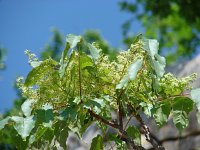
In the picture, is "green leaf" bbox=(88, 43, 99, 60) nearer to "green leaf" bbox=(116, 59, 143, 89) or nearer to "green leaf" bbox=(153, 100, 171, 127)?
"green leaf" bbox=(116, 59, 143, 89)

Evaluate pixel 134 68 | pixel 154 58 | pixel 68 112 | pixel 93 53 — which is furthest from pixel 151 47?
pixel 68 112

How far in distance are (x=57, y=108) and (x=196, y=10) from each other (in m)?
9.80

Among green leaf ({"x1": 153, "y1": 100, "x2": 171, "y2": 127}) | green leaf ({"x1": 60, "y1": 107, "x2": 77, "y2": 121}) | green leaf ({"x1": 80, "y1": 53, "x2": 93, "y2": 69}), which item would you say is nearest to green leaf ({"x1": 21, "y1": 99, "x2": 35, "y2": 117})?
green leaf ({"x1": 60, "y1": 107, "x2": 77, "y2": 121})

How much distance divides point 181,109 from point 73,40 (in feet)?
2.04

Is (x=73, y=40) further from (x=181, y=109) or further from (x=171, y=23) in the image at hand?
(x=171, y=23)

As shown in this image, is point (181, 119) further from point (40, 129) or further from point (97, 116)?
point (40, 129)

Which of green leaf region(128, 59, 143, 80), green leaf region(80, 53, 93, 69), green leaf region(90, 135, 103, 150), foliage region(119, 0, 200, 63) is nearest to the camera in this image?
Result: green leaf region(128, 59, 143, 80)

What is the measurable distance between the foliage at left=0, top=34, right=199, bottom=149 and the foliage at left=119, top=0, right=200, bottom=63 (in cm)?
936

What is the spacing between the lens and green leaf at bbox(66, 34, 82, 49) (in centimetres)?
172

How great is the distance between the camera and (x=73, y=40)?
175 centimetres

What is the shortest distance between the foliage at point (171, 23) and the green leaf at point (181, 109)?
30.6 ft

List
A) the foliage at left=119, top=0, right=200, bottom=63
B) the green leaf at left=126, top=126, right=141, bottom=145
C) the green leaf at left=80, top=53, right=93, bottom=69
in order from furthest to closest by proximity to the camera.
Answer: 1. the foliage at left=119, top=0, right=200, bottom=63
2. the green leaf at left=126, top=126, right=141, bottom=145
3. the green leaf at left=80, top=53, right=93, bottom=69

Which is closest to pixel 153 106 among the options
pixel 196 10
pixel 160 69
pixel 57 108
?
pixel 160 69

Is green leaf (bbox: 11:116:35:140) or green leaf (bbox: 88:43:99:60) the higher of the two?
green leaf (bbox: 88:43:99:60)
